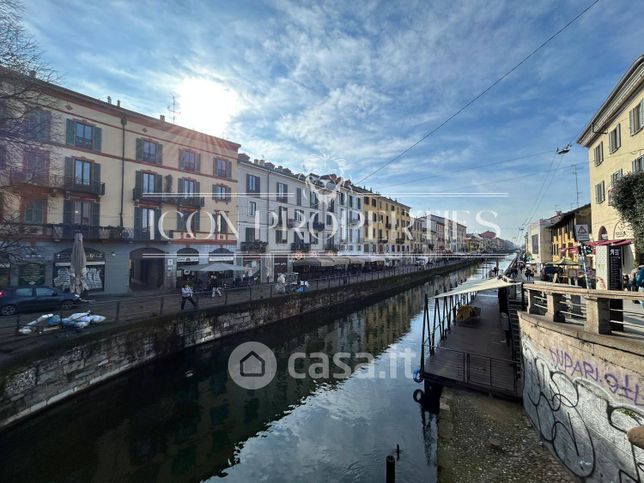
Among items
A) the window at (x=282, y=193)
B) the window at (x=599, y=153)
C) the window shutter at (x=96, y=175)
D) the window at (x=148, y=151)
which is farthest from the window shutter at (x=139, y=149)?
the window at (x=599, y=153)

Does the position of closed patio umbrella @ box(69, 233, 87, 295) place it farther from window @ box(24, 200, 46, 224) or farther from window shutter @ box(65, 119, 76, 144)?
window shutter @ box(65, 119, 76, 144)

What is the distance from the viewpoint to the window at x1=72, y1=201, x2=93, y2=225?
20094mm

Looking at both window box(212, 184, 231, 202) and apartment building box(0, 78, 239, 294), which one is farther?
window box(212, 184, 231, 202)

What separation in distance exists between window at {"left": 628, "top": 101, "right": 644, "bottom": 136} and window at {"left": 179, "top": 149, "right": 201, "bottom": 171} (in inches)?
1078

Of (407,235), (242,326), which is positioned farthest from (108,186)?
(407,235)

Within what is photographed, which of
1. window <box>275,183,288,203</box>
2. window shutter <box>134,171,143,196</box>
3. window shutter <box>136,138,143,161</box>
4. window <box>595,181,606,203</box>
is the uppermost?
window shutter <box>136,138,143,161</box>

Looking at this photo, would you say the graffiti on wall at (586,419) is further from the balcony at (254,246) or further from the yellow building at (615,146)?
the balcony at (254,246)

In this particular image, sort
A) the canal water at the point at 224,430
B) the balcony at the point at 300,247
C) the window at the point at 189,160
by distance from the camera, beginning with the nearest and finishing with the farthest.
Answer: the canal water at the point at 224,430, the window at the point at 189,160, the balcony at the point at 300,247

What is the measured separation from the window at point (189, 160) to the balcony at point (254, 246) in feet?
25.5

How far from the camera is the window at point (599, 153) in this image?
17891 millimetres

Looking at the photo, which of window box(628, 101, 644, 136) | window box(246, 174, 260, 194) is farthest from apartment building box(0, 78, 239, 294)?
window box(628, 101, 644, 136)

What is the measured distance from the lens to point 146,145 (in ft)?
78.2

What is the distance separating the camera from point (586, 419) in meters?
5.51

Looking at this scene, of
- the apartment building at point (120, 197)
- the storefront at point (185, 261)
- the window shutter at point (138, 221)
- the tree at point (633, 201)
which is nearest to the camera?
the tree at point (633, 201)
